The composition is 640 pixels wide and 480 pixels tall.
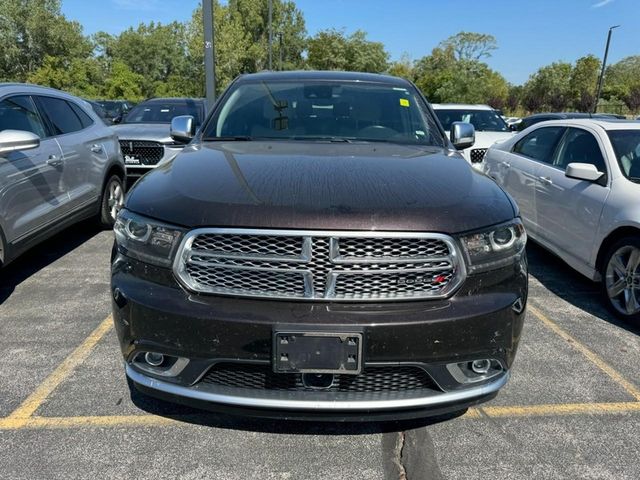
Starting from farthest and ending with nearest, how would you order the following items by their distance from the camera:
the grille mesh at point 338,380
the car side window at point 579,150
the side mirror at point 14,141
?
the car side window at point 579,150 < the side mirror at point 14,141 < the grille mesh at point 338,380

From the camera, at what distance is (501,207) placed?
2426mm

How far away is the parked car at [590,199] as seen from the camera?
13.7 ft

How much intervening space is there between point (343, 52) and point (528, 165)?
6530 cm

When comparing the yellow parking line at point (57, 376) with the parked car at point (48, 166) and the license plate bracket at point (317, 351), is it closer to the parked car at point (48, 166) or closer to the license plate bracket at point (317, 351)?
the parked car at point (48, 166)

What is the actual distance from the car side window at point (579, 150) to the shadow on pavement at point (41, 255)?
523 cm

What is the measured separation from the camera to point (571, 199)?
15.8 ft

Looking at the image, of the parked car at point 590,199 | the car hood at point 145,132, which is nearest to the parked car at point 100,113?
the car hood at point 145,132

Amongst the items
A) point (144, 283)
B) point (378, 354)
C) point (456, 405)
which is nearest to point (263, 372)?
point (378, 354)

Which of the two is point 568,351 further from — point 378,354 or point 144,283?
point 144,283

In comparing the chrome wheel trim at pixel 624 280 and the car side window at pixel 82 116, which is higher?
the car side window at pixel 82 116

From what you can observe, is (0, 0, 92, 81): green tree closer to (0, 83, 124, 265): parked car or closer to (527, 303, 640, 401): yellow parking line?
(0, 83, 124, 265): parked car

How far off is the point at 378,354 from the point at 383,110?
2.14 m

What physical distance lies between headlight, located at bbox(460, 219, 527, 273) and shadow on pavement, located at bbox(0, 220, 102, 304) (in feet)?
12.8

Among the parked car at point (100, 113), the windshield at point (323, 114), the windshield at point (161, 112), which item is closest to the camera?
the windshield at point (323, 114)
